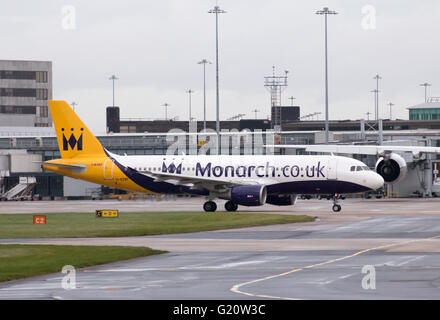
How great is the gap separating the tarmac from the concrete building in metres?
124

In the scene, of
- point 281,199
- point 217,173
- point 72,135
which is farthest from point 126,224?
point 72,135

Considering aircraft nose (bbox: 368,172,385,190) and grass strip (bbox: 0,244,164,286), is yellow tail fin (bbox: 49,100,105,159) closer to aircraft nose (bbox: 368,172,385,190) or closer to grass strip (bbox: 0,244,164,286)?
aircraft nose (bbox: 368,172,385,190)

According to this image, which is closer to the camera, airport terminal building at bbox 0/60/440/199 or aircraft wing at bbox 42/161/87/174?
aircraft wing at bbox 42/161/87/174

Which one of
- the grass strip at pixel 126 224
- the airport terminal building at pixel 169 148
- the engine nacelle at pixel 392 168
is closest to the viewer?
the grass strip at pixel 126 224

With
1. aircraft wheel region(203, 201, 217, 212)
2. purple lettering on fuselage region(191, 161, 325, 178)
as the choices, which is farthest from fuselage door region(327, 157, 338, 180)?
aircraft wheel region(203, 201, 217, 212)

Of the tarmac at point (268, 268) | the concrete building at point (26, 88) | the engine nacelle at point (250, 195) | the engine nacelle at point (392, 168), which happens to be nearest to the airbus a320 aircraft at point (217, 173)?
the engine nacelle at point (250, 195)

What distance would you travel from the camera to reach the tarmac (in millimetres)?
23609

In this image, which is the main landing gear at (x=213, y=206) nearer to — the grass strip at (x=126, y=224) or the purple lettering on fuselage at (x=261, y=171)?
the purple lettering on fuselage at (x=261, y=171)

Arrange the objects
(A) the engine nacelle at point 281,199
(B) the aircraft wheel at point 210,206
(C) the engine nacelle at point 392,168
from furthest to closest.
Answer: (C) the engine nacelle at point 392,168 < (A) the engine nacelle at point 281,199 < (B) the aircraft wheel at point 210,206

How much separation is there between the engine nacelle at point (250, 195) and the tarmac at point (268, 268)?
16553mm

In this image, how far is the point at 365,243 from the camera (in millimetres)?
39719

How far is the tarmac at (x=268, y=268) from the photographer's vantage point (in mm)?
23609
